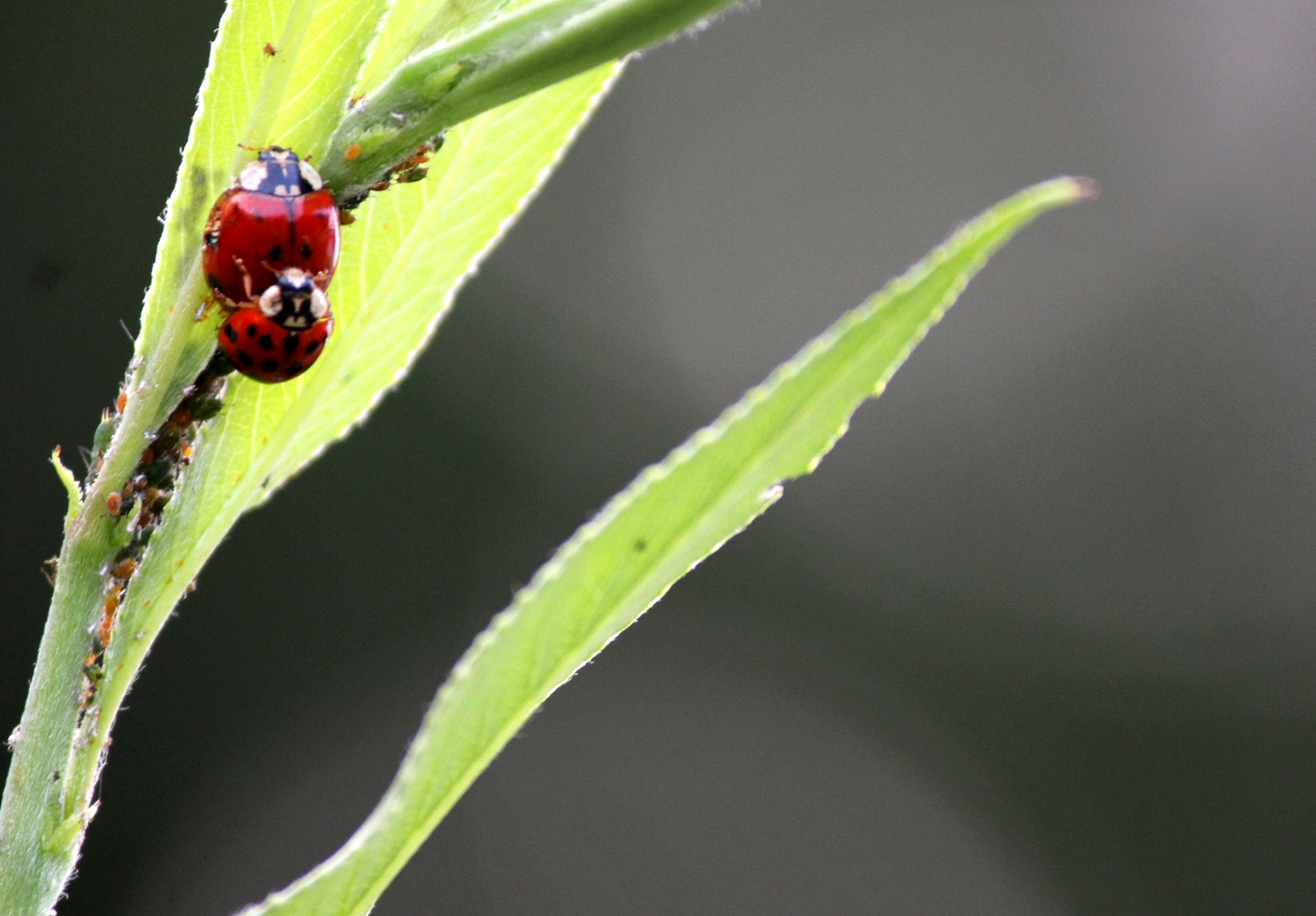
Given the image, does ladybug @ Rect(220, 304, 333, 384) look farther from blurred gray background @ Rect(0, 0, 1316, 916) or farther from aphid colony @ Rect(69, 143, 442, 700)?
blurred gray background @ Rect(0, 0, 1316, 916)

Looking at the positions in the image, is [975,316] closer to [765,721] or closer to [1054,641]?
[1054,641]

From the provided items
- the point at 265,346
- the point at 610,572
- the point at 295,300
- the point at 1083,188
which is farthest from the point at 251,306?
the point at 1083,188

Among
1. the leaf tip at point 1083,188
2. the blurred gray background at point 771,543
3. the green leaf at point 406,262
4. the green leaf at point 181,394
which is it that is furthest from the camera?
the blurred gray background at point 771,543

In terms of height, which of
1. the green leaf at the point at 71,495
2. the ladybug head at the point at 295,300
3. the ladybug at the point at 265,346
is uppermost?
the ladybug head at the point at 295,300

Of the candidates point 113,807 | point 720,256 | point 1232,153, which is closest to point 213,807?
point 113,807

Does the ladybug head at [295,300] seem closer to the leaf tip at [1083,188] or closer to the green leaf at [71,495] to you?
the green leaf at [71,495]

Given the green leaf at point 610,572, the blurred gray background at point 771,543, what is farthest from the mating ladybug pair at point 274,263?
the blurred gray background at point 771,543

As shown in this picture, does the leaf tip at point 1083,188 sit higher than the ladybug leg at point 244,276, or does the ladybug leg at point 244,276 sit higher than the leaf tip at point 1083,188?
the leaf tip at point 1083,188
